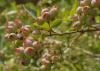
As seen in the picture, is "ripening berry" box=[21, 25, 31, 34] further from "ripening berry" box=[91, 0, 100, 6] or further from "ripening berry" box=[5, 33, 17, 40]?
"ripening berry" box=[91, 0, 100, 6]

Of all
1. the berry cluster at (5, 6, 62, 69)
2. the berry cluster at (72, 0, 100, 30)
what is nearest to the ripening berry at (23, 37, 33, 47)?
the berry cluster at (5, 6, 62, 69)

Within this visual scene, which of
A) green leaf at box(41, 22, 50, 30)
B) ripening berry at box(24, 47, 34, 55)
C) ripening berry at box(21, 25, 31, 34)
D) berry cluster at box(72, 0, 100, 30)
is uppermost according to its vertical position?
berry cluster at box(72, 0, 100, 30)

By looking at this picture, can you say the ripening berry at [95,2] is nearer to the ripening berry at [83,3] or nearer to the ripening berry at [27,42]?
the ripening berry at [83,3]

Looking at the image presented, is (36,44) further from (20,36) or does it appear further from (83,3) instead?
(83,3)

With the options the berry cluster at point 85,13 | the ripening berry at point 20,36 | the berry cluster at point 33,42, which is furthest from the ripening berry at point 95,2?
the ripening berry at point 20,36

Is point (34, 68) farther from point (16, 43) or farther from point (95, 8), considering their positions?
point (95, 8)

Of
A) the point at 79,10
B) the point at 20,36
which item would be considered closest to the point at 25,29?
the point at 20,36

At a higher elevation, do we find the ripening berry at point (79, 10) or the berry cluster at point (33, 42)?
the ripening berry at point (79, 10)

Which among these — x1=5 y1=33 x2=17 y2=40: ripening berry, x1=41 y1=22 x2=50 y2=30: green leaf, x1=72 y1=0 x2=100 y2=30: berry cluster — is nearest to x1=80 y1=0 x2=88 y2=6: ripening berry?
x1=72 y1=0 x2=100 y2=30: berry cluster

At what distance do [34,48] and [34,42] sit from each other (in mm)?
19

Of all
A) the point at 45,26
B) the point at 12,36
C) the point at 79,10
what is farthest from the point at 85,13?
the point at 12,36

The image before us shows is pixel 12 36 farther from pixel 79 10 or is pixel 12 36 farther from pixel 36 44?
pixel 79 10

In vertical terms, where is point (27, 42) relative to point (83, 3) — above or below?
below

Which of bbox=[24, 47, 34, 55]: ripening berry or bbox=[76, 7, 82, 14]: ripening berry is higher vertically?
bbox=[76, 7, 82, 14]: ripening berry
